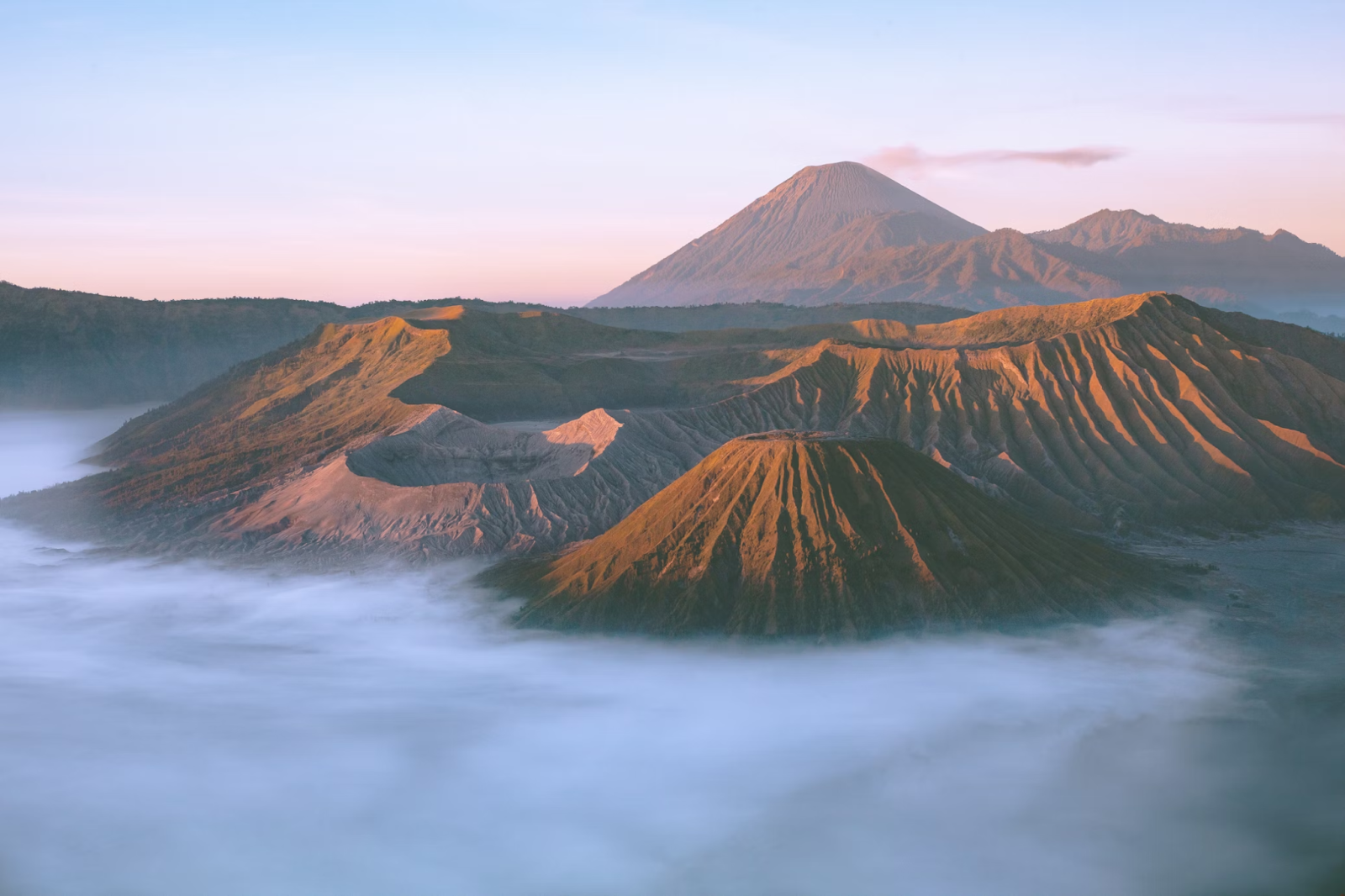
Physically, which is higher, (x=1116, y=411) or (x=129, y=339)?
(x=129, y=339)

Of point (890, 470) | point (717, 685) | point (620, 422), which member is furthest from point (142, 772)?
point (620, 422)

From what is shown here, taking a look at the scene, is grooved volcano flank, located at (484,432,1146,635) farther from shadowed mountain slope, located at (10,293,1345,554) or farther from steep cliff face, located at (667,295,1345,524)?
steep cliff face, located at (667,295,1345,524)

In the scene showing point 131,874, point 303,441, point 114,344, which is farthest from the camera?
point 114,344

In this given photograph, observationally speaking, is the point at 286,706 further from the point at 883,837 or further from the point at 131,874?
the point at 883,837

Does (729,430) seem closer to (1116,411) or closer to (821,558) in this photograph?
(1116,411)

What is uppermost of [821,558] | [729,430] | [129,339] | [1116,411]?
[129,339]

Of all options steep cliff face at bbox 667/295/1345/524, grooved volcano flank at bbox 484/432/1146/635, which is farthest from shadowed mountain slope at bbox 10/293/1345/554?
grooved volcano flank at bbox 484/432/1146/635

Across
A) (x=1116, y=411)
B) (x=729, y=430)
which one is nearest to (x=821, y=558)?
(x=729, y=430)

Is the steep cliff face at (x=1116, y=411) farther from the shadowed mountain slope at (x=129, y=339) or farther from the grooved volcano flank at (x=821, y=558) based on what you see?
the shadowed mountain slope at (x=129, y=339)

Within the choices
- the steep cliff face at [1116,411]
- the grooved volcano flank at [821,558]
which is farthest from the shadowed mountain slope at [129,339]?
the grooved volcano flank at [821,558]
